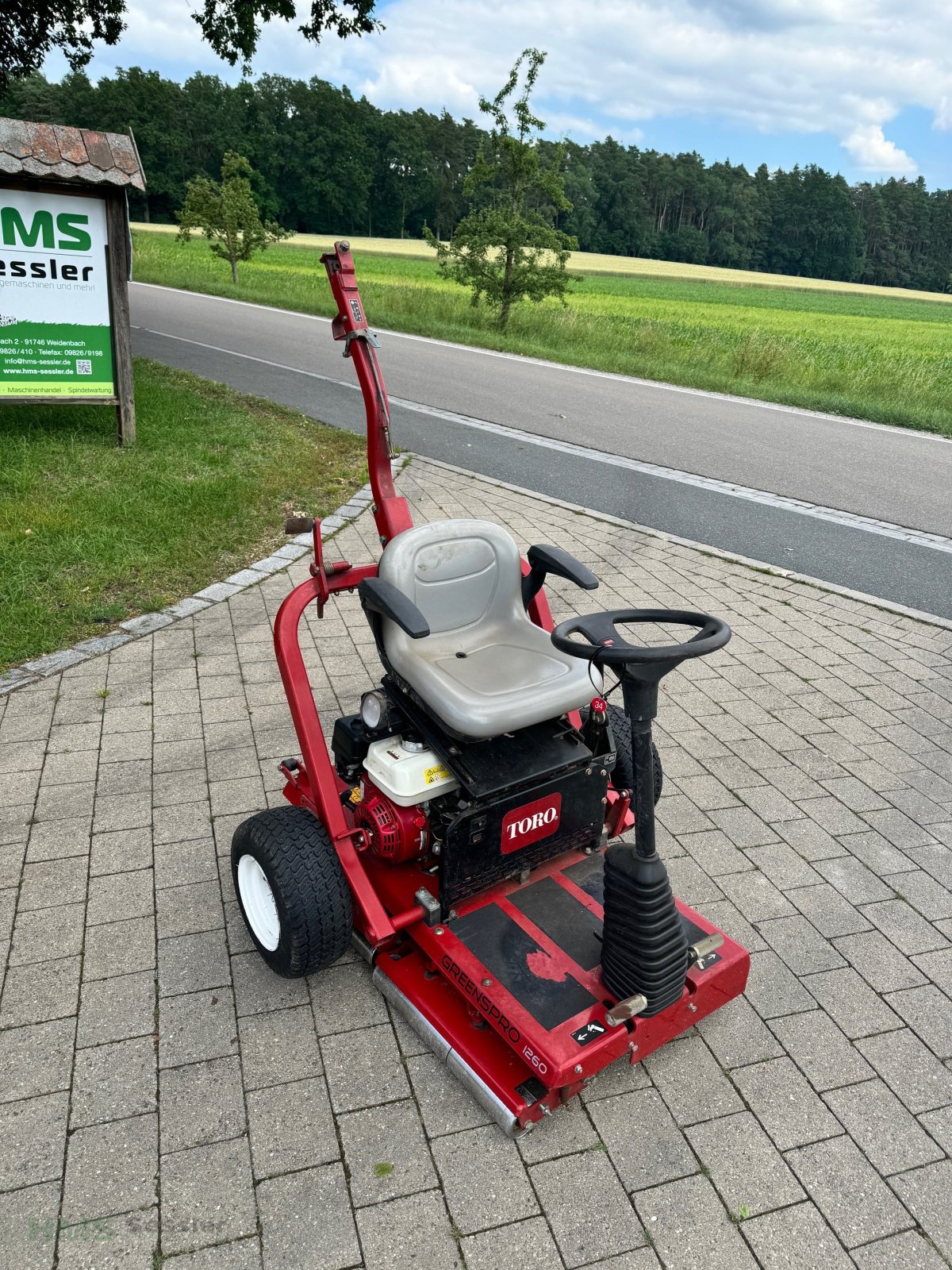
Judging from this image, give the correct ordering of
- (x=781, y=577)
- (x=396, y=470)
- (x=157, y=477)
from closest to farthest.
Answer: (x=781, y=577) < (x=157, y=477) < (x=396, y=470)

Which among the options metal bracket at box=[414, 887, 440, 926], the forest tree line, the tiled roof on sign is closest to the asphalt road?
the tiled roof on sign

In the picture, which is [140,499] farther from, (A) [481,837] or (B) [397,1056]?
(B) [397,1056]

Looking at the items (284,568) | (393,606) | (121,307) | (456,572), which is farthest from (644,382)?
(393,606)

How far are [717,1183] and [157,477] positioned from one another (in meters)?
6.33

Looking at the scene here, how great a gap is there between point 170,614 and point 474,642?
2748 mm

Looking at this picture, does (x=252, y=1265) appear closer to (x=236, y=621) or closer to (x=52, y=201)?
(x=236, y=621)

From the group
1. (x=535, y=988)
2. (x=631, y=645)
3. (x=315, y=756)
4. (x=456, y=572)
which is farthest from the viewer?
(x=456, y=572)

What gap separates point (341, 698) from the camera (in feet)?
14.7

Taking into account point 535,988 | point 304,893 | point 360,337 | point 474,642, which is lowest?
point 535,988

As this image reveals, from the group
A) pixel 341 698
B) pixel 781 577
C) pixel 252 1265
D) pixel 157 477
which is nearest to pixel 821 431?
pixel 781 577

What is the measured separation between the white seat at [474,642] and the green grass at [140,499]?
8.90 feet

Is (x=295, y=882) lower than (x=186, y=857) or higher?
higher

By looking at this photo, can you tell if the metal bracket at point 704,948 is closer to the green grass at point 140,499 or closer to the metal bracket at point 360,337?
the metal bracket at point 360,337

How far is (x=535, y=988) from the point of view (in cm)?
251
